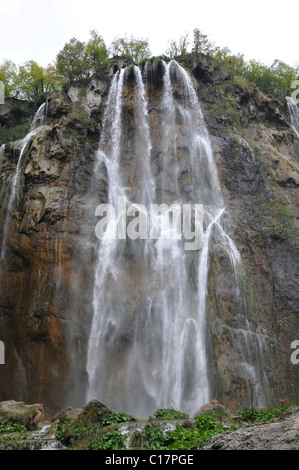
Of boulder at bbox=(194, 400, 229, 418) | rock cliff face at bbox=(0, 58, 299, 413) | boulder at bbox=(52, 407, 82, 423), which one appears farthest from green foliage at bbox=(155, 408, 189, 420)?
rock cliff face at bbox=(0, 58, 299, 413)

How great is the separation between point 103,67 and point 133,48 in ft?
27.7

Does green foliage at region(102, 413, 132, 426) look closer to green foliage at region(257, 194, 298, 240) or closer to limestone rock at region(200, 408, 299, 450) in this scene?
limestone rock at region(200, 408, 299, 450)

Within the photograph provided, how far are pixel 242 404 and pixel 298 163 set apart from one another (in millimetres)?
18568

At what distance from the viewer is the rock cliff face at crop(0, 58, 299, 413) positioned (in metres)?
17.3

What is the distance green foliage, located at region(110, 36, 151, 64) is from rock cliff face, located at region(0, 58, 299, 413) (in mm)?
11402

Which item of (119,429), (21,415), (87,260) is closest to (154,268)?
(87,260)

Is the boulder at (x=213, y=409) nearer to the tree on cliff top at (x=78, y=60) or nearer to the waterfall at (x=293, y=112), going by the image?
the waterfall at (x=293, y=112)

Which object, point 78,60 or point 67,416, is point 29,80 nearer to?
point 78,60

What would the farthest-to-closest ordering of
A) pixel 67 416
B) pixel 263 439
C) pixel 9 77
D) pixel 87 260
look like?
pixel 9 77 < pixel 87 260 < pixel 67 416 < pixel 263 439

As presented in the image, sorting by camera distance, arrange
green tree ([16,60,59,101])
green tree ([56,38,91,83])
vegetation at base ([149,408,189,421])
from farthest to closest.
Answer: green tree ([16,60,59,101]) < green tree ([56,38,91,83]) < vegetation at base ([149,408,189,421])

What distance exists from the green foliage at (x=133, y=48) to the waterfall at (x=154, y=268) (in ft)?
40.2

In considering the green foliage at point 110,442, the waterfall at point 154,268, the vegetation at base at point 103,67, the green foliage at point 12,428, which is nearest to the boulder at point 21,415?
the green foliage at point 12,428

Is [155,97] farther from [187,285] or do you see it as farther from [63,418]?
[63,418]

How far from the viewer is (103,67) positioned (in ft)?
103
